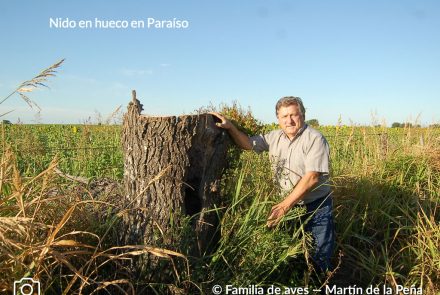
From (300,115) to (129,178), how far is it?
1.60 m


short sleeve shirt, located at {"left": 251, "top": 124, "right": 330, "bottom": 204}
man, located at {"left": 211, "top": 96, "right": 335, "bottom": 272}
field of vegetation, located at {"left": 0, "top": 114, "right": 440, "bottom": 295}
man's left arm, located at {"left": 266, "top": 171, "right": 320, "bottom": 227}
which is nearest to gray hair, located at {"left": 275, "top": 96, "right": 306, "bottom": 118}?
man, located at {"left": 211, "top": 96, "right": 335, "bottom": 272}

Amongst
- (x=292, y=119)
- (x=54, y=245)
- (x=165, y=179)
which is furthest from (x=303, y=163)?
(x=54, y=245)

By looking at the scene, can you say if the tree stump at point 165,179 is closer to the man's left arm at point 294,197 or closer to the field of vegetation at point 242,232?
the field of vegetation at point 242,232

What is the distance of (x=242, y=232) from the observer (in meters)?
2.97

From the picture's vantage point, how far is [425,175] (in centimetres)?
550

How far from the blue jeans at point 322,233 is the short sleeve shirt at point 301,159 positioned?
4.5 inches

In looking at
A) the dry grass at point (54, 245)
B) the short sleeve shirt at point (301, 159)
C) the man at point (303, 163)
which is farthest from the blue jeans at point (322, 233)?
the dry grass at point (54, 245)

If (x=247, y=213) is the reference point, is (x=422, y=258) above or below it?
below

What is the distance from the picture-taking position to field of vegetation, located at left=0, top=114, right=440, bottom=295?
242 centimetres

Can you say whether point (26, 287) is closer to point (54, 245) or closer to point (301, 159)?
point (54, 245)

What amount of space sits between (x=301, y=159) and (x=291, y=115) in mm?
406

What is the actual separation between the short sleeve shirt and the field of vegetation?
0.14 meters

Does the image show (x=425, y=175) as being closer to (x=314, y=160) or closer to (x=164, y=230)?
(x=314, y=160)

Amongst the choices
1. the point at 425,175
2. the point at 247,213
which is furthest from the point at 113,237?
the point at 425,175
